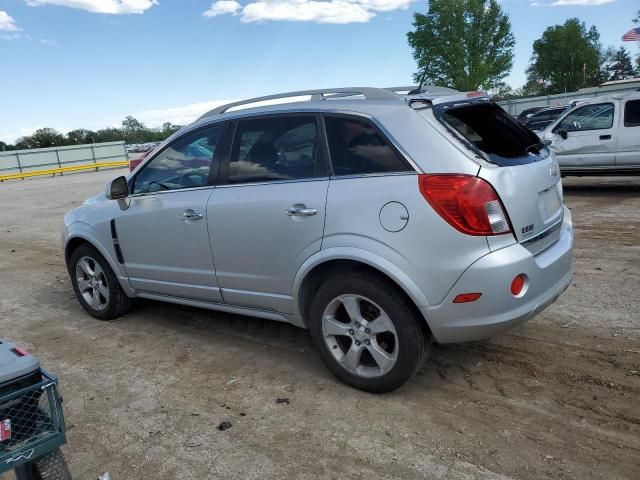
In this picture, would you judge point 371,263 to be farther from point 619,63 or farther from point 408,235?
point 619,63

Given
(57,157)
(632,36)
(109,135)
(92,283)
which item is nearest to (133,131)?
(109,135)

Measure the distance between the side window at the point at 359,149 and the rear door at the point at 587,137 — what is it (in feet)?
27.3

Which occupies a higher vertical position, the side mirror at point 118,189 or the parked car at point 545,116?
the side mirror at point 118,189

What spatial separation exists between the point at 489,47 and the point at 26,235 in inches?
2208

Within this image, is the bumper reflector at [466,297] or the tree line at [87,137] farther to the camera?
the tree line at [87,137]

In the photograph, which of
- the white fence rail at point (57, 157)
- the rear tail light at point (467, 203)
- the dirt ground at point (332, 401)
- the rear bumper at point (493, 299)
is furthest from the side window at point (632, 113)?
the white fence rail at point (57, 157)

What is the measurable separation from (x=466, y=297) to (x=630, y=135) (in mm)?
8649

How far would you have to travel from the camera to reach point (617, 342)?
3.91 m

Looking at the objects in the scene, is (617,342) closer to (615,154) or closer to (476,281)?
(476,281)

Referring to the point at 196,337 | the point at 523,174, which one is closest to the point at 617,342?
the point at 523,174

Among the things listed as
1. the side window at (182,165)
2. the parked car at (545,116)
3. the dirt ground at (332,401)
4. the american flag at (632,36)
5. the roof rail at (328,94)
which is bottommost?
the dirt ground at (332,401)

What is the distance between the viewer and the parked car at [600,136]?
9898 mm

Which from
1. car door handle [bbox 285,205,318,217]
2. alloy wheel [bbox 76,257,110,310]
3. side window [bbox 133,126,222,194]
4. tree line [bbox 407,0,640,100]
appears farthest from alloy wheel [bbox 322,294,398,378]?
tree line [bbox 407,0,640,100]

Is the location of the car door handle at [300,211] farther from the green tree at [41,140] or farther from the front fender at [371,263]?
the green tree at [41,140]
